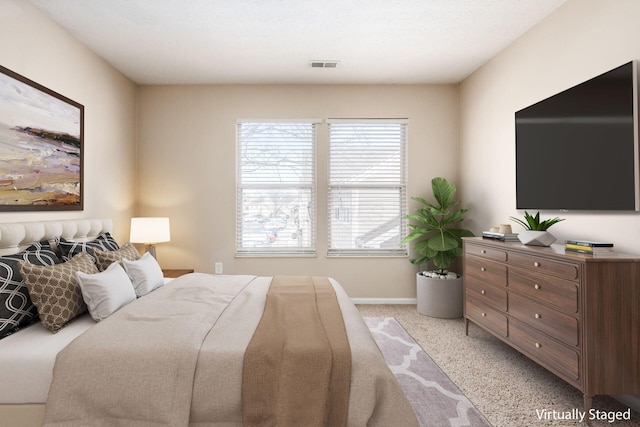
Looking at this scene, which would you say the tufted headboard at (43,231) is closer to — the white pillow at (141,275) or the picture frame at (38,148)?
the picture frame at (38,148)

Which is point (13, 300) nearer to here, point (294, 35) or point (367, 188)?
point (294, 35)

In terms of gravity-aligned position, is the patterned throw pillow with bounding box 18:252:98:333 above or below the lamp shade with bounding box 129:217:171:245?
below

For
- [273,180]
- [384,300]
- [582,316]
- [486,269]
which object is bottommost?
[384,300]

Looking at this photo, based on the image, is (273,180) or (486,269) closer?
(486,269)

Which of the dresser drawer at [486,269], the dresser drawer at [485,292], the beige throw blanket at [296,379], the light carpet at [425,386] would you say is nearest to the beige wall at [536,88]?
the dresser drawer at [486,269]

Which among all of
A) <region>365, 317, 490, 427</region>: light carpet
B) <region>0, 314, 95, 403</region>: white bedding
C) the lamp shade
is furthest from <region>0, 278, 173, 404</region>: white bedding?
the lamp shade

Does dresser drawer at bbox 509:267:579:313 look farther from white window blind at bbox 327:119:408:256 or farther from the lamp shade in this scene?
the lamp shade

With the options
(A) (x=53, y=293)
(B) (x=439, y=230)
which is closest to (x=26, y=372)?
(A) (x=53, y=293)

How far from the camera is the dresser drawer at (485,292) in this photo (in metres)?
2.58

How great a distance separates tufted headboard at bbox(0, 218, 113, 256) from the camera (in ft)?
6.93

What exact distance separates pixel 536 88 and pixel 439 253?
181cm

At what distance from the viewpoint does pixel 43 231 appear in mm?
2385

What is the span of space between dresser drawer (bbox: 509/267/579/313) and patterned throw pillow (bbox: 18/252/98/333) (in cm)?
279

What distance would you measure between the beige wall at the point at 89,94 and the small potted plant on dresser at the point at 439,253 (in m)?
3.23
